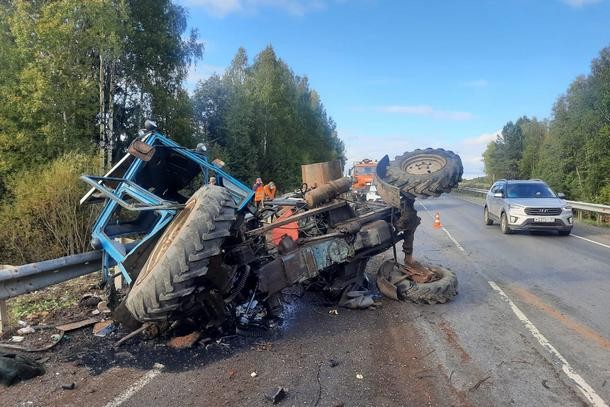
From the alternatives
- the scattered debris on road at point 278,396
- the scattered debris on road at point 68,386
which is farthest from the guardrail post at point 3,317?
the scattered debris on road at point 278,396

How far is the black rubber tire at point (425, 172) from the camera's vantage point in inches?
237

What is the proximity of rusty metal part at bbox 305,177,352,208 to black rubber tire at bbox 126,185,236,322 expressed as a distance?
1.91 meters

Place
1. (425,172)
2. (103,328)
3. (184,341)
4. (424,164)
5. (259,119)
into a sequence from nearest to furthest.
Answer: (184,341), (103,328), (425,172), (424,164), (259,119)

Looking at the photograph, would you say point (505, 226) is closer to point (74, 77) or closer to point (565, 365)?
point (565, 365)

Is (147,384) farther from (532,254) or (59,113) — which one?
(59,113)

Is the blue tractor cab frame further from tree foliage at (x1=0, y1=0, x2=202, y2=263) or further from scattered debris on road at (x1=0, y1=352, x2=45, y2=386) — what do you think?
tree foliage at (x1=0, y1=0, x2=202, y2=263)

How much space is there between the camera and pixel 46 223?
390 inches

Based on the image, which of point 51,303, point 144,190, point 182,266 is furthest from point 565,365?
point 51,303

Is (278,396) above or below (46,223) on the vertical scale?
below

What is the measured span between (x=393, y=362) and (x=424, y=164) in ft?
10.9

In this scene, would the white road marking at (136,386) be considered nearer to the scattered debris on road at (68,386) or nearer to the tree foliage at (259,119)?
the scattered debris on road at (68,386)

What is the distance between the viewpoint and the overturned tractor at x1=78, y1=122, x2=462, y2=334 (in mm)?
3908

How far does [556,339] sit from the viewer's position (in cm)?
471

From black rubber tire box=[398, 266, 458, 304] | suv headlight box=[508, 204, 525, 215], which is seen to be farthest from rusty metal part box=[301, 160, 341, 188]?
suv headlight box=[508, 204, 525, 215]
